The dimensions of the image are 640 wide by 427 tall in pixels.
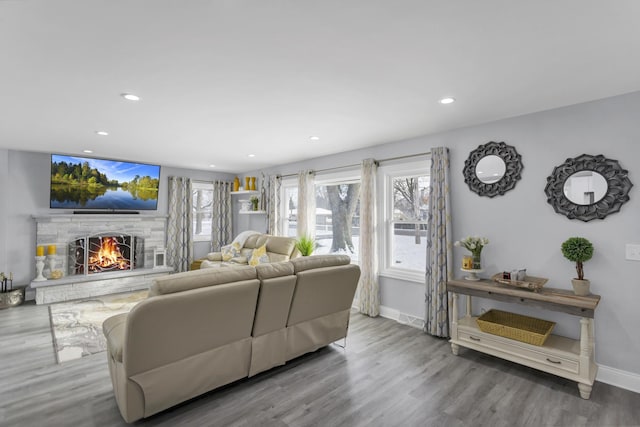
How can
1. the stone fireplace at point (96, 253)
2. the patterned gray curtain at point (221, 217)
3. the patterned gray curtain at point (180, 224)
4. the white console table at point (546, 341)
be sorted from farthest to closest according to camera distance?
the patterned gray curtain at point (221, 217), the patterned gray curtain at point (180, 224), the stone fireplace at point (96, 253), the white console table at point (546, 341)

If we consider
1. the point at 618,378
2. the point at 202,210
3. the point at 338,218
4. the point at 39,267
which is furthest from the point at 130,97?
the point at 618,378

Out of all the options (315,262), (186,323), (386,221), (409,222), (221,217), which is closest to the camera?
(186,323)

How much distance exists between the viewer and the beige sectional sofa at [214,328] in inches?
80.4

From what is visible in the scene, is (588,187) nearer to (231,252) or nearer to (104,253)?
(231,252)

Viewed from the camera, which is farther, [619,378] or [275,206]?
[275,206]

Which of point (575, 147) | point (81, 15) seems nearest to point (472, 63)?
point (575, 147)

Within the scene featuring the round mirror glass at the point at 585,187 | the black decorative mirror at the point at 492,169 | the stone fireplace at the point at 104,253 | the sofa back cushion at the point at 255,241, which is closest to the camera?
the round mirror glass at the point at 585,187

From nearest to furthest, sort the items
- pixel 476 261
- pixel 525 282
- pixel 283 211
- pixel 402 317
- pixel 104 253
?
pixel 525 282
pixel 476 261
pixel 402 317
pixel 104 253
pixel 283 211

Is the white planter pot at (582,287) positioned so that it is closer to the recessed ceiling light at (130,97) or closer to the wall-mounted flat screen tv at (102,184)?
the recessed ceiling light at (130,97)

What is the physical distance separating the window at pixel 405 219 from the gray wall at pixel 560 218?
52 cm

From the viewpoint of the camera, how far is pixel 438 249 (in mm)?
3750

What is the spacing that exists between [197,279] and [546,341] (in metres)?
3.13

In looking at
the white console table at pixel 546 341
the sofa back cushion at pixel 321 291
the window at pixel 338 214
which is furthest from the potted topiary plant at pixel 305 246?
the white console table at pixel 546 341

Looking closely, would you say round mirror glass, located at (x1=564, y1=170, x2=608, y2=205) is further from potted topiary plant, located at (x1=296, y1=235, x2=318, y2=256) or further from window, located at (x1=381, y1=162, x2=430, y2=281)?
potted topiary plant, located at (x1=296, y1=235, x2=318, y2=256)
